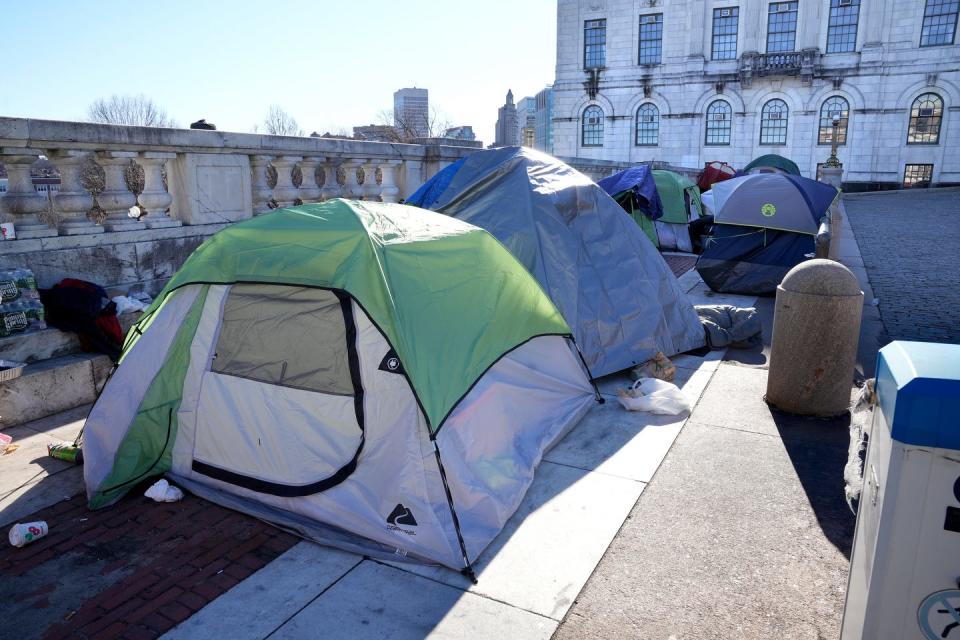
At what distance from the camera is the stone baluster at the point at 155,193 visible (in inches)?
247

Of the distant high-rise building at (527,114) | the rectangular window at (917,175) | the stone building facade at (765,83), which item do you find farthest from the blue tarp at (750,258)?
the distant high-rise building at (527,114)

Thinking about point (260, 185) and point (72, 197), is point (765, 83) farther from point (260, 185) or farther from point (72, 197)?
point (72, 197)

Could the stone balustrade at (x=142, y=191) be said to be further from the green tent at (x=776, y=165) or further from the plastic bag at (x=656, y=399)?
the green tent at (x=776, y=165)

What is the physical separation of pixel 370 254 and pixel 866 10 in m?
42.4

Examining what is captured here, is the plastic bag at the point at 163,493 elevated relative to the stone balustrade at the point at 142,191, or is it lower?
lower

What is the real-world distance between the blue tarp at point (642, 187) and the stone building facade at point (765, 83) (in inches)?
1216

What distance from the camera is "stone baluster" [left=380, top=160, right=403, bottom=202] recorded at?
8.74 metres

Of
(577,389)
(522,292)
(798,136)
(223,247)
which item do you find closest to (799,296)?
(577,389)

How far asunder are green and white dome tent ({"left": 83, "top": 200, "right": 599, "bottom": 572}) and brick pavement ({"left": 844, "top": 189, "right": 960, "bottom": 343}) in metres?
5.93

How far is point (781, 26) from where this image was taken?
38906 mm

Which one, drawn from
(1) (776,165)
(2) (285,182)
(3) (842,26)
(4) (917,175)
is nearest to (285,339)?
(2) (285,182)

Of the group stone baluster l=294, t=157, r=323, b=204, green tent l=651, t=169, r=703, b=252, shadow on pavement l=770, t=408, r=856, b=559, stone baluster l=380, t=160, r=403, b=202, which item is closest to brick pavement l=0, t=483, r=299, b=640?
shadow on pavement l=770, t=408, r=856, b=559

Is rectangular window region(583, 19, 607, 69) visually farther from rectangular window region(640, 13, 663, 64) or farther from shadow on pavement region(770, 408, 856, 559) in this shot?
shadow on pavement region(770, 408, 856, 559)

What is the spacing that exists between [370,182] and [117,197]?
10.4 ft
